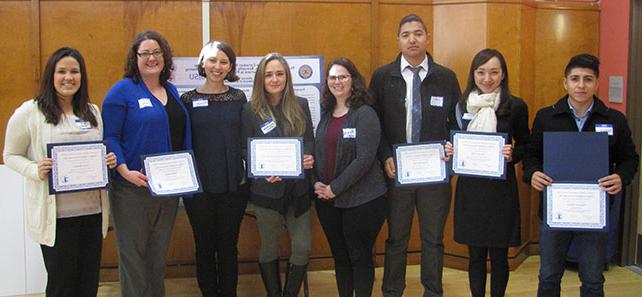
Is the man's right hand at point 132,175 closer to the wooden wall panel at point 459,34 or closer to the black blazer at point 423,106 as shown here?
the black blazer at point 423,106

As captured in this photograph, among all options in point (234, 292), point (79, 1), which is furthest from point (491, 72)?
point (79, 1)

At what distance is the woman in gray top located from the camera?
3650mm

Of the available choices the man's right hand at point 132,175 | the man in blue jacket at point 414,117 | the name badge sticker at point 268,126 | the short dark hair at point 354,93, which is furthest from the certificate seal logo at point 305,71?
the man's right hand at point 132,175

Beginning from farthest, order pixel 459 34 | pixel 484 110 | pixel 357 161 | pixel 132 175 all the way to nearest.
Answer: pixel 459 34 < pixel 357 161 < pixel 484 110 < pixel 132 175

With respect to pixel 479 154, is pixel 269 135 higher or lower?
higher

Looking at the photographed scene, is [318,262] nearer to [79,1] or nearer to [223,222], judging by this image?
[223,222]

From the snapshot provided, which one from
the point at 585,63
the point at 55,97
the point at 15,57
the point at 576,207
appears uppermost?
the point at 15,57

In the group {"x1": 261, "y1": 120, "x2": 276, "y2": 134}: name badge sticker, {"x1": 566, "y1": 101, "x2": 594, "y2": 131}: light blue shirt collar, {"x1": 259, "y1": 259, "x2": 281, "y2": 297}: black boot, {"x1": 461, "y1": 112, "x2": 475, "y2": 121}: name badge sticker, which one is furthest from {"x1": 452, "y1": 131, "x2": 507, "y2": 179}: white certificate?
{"x1": 259, "y1": 259, "x2": 281, "y2": 297}: black boot

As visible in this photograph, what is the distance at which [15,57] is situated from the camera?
179 inches

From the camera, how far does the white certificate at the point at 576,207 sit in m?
Answer: 3.18

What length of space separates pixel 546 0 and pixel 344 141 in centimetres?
281

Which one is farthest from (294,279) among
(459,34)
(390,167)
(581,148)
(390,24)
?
(459,34)

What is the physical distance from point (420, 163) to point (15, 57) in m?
Result: 2.98

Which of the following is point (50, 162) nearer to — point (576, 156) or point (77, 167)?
point (77, 167)
